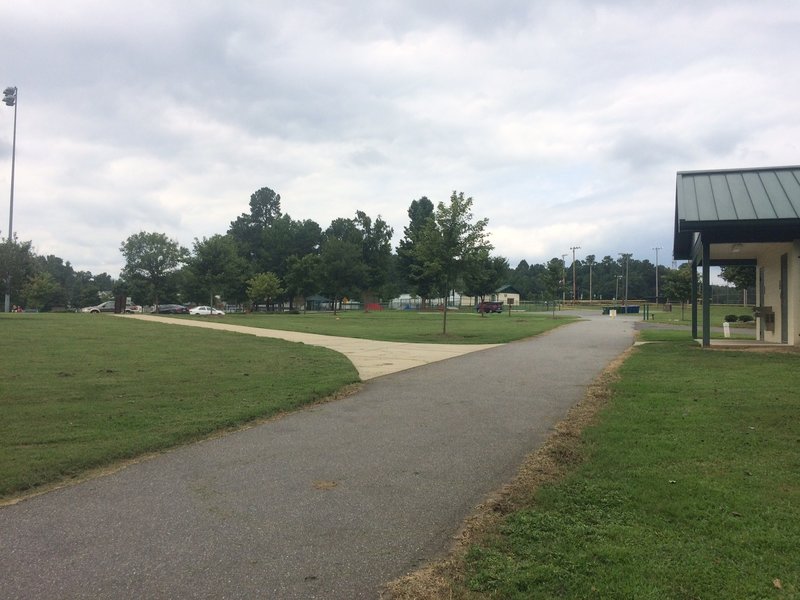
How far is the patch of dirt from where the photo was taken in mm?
3088

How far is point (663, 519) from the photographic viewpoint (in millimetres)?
3924

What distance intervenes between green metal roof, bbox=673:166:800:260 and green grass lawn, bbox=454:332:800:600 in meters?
8.27

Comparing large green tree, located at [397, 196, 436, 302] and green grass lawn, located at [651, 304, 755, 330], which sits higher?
large green tree, located at [397, 196, 436, 302]

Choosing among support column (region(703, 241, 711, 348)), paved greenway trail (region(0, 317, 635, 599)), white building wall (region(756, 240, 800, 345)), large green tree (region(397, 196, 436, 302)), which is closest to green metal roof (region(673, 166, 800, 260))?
support column (region(703, 241, 711, 348))

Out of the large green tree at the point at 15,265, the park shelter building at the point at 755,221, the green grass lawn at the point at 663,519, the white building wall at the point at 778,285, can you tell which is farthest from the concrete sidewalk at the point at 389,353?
the large green tree at the point at 15,265

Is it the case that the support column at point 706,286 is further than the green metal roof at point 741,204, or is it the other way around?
the support column at point 706,286

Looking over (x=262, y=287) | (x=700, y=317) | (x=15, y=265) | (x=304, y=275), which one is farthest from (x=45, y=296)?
(x=700, y=317)

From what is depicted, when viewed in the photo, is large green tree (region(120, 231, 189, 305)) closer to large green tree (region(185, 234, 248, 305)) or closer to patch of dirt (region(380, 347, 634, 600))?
large green tree (region(185, 234, 248, 305))

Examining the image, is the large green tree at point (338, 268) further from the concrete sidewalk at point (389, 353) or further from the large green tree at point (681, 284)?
the concrete sidewalk at point (389, 353)

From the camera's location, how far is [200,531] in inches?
154

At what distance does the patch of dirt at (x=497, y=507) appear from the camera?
3088 mm

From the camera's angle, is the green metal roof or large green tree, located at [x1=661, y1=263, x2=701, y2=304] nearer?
the green metal roof

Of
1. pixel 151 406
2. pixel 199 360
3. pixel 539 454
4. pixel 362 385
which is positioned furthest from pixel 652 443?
pixel 199 360

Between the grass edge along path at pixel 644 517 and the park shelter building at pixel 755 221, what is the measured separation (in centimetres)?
849
